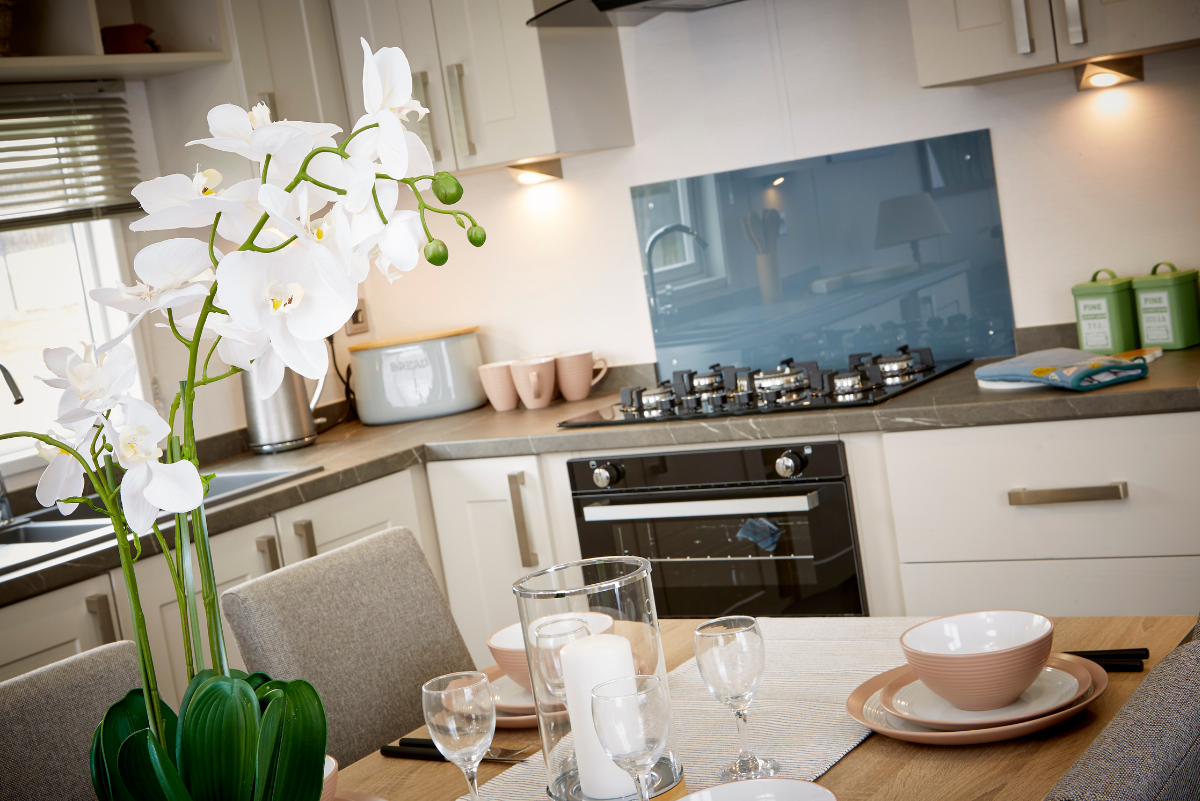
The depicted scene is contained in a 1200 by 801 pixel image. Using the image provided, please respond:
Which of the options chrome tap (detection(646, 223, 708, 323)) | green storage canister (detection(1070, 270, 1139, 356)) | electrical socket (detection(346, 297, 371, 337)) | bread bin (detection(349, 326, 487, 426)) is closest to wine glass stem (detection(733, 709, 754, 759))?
green storage canister (detection(1070, 270, 1139, 356))

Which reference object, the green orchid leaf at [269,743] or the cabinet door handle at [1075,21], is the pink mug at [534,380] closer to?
the cabinet door handle at [1075,21]

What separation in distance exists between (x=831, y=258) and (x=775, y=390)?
0.52 metres

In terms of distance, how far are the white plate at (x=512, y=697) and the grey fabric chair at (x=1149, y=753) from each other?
77 cm

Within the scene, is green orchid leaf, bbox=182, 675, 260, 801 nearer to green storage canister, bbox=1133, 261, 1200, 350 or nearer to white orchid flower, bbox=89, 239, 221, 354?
white orchid flower, bbox=89, 239, 221, 354

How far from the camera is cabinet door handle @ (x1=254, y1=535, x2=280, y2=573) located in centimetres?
250

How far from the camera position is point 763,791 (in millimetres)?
978

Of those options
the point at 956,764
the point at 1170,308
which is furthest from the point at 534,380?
the point at 956,764

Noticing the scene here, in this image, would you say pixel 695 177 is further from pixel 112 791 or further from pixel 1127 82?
pixel 112 791

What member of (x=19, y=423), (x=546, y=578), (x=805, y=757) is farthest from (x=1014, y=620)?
(x=19, y=423)

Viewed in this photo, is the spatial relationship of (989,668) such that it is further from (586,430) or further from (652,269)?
(652,269)

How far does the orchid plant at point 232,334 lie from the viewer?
71 cm

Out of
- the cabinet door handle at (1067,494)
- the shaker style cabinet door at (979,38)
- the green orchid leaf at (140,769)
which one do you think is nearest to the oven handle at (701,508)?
the cabinet door handle at (1067,494)

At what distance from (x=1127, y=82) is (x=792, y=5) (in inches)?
33.0

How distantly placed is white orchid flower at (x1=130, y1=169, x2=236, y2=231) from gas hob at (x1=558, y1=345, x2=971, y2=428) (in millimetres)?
1888
